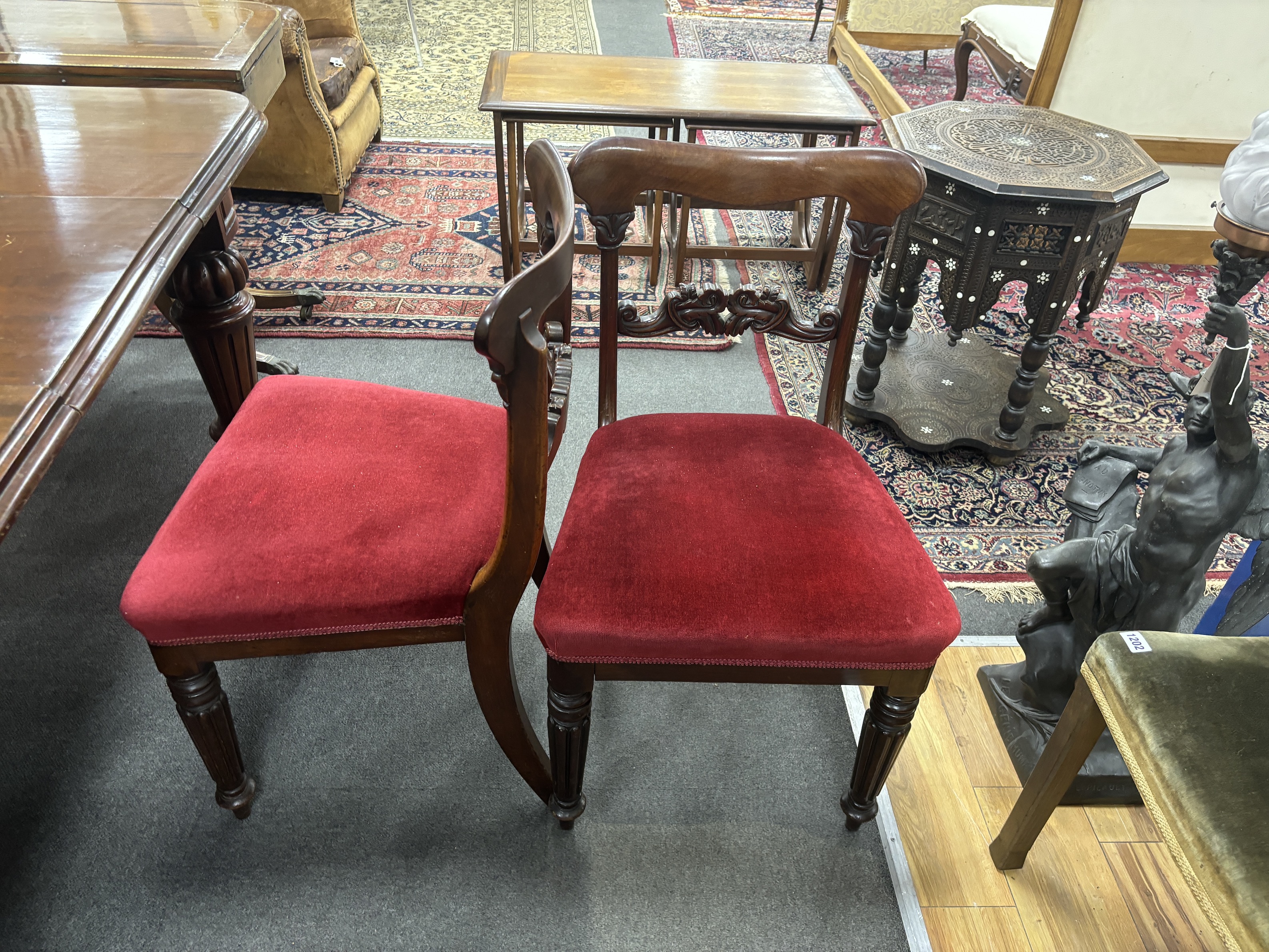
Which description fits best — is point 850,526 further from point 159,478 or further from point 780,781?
point 159,478

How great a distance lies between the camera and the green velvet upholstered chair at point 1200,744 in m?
0.80

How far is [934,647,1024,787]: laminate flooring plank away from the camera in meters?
1.41

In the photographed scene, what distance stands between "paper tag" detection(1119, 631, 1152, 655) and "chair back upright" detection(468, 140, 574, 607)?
2.35 feet

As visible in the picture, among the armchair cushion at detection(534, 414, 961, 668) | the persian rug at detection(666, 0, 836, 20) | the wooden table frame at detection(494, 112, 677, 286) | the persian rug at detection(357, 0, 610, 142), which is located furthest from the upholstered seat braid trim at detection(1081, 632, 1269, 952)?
the persian rug at detection(666, 0, 836, 20)

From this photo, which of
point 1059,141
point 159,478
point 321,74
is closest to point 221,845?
point 159,478

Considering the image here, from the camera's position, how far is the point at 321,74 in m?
2.99

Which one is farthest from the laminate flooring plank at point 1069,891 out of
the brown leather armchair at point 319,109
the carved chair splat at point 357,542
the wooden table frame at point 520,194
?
the brown leather armchair at point 319,109

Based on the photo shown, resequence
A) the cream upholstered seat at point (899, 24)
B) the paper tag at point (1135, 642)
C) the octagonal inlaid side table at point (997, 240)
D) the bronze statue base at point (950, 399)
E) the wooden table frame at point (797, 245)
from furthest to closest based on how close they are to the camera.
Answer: the cream upholstered seat at point (899, 24)
the wooden table frame at point (797, 245)
the bronze statue base at point (950, 399)
the octagonal inlaid side table at point (997, 240)
the paper tag at point (1135, 642)

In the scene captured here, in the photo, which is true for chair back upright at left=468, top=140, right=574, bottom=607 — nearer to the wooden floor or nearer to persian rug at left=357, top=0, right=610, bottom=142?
the wooden floor

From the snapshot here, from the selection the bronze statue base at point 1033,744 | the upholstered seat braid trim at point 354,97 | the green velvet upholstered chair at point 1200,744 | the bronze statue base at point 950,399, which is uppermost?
the green velvet upholstered chair at point 1200,744

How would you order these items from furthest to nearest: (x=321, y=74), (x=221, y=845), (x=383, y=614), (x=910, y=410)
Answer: (x=321, y=74) → (x=910, y=410) → (x=221, y=845) → (x=383, y=614)

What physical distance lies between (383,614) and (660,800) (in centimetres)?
60

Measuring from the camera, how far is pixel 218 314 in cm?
163

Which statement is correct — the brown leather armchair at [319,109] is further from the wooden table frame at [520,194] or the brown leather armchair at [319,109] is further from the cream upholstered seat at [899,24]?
the cream upholstered seat at [899,24]
